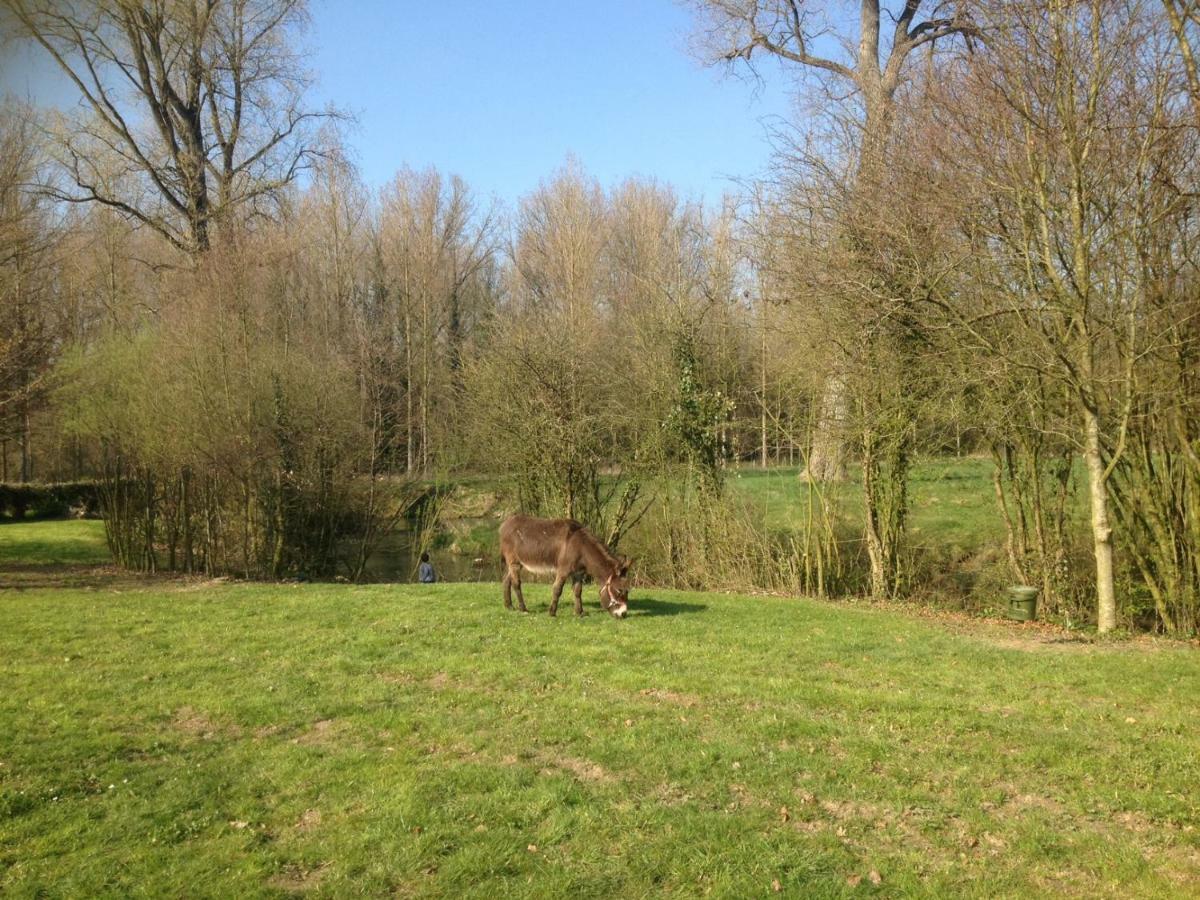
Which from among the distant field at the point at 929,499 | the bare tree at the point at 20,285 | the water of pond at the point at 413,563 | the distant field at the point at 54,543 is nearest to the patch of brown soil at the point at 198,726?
the bare tree at the point at 20,285

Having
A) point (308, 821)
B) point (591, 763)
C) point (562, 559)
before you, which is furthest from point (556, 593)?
point (308, 821)

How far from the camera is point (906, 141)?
13.5 metres

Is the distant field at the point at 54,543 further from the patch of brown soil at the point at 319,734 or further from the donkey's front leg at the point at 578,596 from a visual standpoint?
the patch of brown soil at the point at 319,734

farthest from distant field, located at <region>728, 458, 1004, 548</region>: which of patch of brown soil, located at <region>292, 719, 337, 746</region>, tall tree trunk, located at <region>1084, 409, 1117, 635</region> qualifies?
patch of brown soil, located at <region>292, 719, 337, 746</region>

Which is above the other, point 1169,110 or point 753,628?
point 1169,110

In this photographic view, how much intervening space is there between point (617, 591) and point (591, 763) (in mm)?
5230

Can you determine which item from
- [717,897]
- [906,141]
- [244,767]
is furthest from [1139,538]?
[244,767]

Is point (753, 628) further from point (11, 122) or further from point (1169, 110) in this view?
point (11, 122)

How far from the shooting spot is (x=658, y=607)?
513 inches

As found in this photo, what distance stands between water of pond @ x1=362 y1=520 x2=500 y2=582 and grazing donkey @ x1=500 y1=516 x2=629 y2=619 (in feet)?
30.0

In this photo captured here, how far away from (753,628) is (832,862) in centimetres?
660

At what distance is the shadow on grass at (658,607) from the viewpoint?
40.9ft

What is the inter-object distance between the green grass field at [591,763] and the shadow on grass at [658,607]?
151cm

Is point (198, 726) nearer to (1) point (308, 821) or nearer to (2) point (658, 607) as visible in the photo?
(1) point (308, 821)
